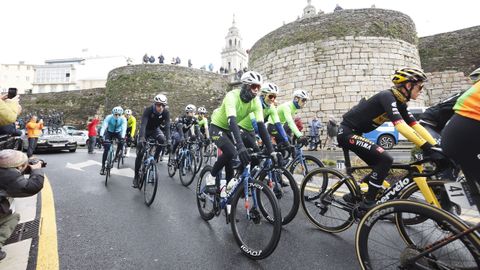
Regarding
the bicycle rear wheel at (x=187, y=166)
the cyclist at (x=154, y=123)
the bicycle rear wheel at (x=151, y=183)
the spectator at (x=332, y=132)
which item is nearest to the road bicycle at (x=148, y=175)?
the bicycle rear wheel at (x=151, y=183)

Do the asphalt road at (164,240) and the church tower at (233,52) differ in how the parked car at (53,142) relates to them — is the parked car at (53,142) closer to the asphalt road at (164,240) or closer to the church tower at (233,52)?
the asphalt road at (164,240)

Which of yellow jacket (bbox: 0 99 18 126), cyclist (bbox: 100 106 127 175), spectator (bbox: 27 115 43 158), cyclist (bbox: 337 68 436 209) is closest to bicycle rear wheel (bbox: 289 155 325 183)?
cyclist (bbox: 337 68 436 209)

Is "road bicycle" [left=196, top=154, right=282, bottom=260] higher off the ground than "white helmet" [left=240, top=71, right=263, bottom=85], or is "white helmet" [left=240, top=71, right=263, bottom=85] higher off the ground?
"white helmet" [left=240, top=71, right=263, bottom=85]

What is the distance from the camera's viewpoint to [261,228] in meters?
3.09

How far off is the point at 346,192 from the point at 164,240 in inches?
A: 91.9

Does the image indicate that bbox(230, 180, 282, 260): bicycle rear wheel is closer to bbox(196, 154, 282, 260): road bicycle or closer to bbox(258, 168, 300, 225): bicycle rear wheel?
bbox(196, 154, 282, 260): road bicycle

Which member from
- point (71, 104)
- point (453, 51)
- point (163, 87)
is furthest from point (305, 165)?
point (71, 104)

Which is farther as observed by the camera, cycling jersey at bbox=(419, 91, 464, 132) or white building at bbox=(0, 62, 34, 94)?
white building at bbox=(0, 62, 34, 94)

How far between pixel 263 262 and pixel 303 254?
18.6 inches

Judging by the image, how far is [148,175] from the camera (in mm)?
5109

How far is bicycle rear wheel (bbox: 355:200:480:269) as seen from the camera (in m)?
1.79

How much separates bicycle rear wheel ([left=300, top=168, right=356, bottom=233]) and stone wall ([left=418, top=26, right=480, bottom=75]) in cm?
2054

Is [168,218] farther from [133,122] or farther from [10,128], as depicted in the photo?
[133,122]

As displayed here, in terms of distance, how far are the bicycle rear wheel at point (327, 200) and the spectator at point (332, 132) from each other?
10.0m
